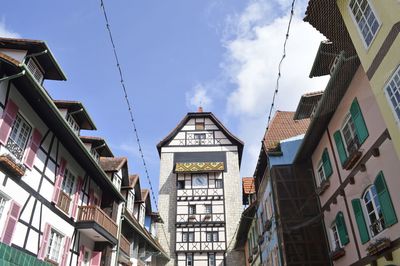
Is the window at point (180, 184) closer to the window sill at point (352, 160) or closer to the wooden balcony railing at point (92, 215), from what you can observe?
the wooden balcony railing at point (92, 215)

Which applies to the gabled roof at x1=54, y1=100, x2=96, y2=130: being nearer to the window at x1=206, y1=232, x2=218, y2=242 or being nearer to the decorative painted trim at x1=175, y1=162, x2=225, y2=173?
the decorative painted trim at x1=175, y1=162, x2=225, y2=173

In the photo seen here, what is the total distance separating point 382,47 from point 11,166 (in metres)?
10.5

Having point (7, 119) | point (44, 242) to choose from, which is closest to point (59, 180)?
point (44, 242)

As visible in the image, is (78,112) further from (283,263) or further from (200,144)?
(200,144)

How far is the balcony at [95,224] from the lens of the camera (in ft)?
48.8

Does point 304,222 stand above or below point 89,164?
below

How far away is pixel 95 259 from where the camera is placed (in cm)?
1655

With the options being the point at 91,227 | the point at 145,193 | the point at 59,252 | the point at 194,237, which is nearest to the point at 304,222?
the point at 91,227

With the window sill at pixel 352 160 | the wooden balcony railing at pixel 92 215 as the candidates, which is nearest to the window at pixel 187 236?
the wooden balcony railing at pixel 92 215

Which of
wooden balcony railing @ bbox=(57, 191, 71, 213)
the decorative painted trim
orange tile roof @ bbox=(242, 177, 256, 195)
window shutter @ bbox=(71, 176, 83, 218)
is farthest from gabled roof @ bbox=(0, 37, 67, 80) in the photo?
the decorative painted trim

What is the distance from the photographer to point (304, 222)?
1602 centimetres

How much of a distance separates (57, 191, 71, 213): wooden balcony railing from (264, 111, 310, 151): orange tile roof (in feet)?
34.2

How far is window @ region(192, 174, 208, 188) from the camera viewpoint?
35.2 metres

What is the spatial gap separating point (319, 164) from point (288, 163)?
2.22 m
